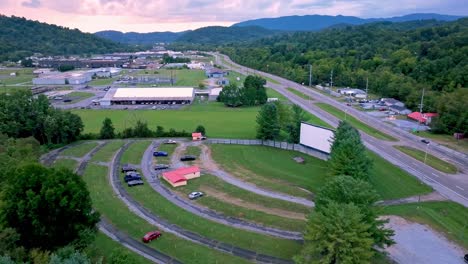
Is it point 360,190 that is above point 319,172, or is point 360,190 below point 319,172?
above

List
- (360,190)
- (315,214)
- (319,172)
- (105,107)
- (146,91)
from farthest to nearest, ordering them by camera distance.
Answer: (146,91)
(105,107)
(319,172)
(360,190)
(315,214)

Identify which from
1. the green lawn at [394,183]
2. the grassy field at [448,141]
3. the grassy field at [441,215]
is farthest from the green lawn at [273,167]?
the grassy field at [448,141]

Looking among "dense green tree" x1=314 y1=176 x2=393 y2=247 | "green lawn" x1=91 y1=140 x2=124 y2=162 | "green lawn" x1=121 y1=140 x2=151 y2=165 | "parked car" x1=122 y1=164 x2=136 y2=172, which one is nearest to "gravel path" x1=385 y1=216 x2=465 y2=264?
"dense green tree" x1=314 y1=176 x2=393 y2=247

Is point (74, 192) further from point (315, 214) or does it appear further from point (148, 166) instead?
point (148, 166)

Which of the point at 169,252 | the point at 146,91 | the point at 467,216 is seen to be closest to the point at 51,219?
the point at 169,252

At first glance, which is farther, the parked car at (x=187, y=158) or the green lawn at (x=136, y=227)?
the parked car at (x=187, y=158)

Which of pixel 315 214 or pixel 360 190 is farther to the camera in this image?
pixel 360 190

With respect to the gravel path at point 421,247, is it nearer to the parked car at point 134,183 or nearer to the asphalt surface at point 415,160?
the asphalt surface at point 415,160
